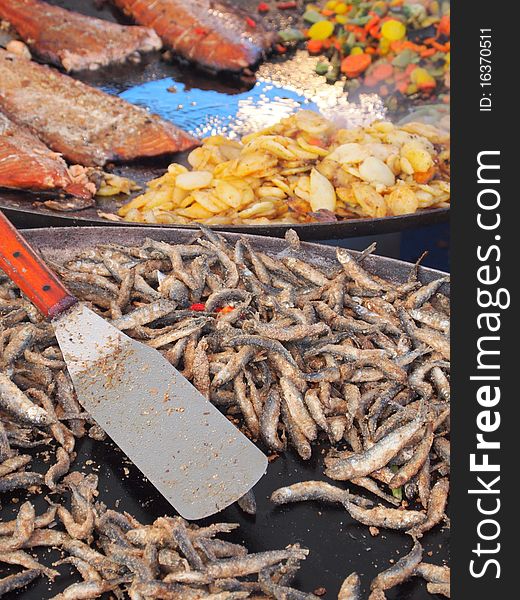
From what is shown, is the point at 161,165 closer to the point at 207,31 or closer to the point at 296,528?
the point at 207,31

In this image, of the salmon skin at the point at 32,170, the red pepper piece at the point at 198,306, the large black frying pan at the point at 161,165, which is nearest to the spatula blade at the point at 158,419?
the red pepper piece at the point at 198,306

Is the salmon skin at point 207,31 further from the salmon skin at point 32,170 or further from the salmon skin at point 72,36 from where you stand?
the salmon skin at point 32,170

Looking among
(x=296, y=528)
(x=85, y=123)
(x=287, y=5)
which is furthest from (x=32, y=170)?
(x=287, y=5)

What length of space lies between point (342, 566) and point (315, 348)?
2.73ft

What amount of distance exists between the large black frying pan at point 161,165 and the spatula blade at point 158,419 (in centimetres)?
103

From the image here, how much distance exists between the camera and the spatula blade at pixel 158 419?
7.93 ft

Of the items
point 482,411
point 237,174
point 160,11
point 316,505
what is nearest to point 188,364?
point 316,505

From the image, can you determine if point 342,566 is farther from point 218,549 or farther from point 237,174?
point 237,174

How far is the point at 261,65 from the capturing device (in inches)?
241

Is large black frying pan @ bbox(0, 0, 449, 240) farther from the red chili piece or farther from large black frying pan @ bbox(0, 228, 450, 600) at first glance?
large black frying pan @ bbox(0, 228, 450, 600)

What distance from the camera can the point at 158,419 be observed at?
2582 mm

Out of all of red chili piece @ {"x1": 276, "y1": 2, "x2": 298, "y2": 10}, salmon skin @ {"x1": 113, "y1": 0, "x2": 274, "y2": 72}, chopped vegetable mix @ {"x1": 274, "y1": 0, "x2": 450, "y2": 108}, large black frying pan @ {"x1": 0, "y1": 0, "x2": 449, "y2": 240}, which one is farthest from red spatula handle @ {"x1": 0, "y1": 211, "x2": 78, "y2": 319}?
red chili piece @ {"x1": 276, "y1": 2, "x2": 298, "y2": 10}

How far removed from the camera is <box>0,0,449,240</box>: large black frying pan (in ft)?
12.9

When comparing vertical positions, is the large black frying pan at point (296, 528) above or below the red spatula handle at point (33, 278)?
below
